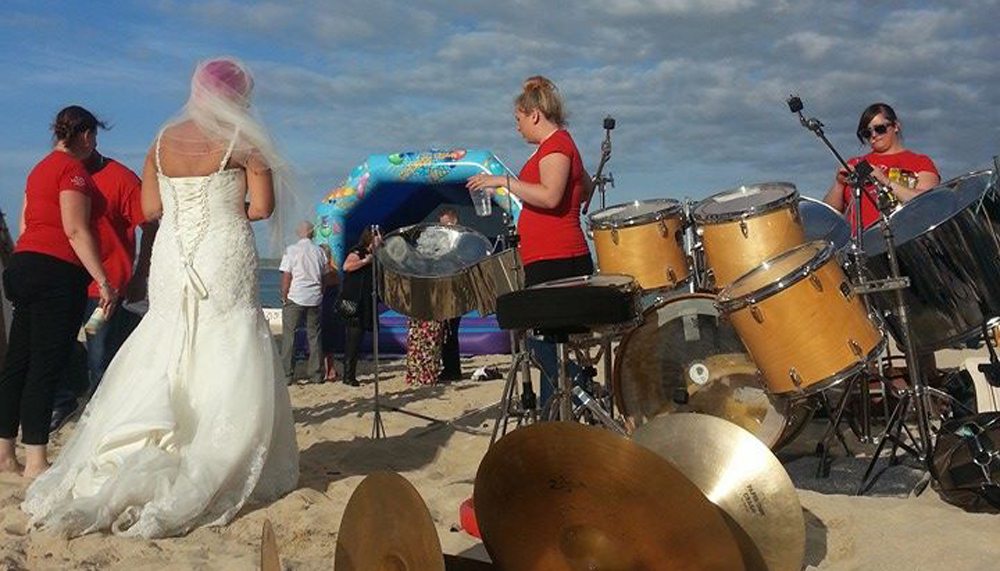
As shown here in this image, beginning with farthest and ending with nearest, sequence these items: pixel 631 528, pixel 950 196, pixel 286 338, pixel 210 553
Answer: pixel 286 338, pixel 950 196, pixel 210 553, pixel 631 528

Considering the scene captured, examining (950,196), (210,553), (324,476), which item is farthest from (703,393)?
(210,553)

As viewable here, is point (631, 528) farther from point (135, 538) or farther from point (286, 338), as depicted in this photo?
point (286, 338)

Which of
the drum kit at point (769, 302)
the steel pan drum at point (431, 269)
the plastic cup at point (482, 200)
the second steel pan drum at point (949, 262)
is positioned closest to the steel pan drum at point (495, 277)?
the steel pan drum at point (431, 269)

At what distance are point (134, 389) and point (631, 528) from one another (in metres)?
2.42

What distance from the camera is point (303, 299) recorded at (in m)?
10.2

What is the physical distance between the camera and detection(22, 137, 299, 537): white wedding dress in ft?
12.7

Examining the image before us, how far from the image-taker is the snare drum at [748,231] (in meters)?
4.58

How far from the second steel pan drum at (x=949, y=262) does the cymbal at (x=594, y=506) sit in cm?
240

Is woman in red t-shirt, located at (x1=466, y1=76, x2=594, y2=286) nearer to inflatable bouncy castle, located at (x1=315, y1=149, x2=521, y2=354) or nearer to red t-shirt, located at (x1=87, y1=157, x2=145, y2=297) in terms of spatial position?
red t-shirt, located at (x1=87, y1=157, x2=145, y2=297)

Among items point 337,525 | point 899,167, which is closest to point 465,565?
point 337,525

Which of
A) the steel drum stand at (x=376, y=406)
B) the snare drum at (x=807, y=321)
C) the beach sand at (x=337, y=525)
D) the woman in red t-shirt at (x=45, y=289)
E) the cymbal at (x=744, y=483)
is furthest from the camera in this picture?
the steel drum stand at (x=376, y=406)

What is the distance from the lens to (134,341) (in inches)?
168

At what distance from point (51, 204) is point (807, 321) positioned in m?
3.46

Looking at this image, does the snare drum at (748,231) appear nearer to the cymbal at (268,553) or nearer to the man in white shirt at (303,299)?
the cymbal at (268,553)
